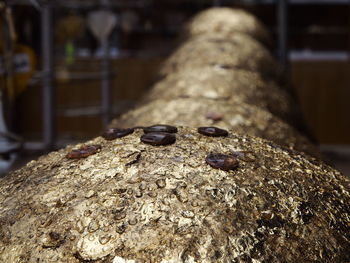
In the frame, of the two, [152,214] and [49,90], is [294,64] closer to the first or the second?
[49,90]

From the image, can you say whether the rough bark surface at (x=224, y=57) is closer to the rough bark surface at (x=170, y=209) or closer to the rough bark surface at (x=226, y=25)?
the rough bark surface at (x=226, y=25)

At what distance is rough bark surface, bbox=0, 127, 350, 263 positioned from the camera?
749 millimetres

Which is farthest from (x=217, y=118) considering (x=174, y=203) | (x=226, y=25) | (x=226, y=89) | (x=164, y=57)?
(x=164, y=57)

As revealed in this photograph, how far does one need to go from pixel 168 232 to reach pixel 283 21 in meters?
3.72

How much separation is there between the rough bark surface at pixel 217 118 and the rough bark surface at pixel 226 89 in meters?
0.19

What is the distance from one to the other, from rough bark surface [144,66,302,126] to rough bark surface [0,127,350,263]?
1.06 metres

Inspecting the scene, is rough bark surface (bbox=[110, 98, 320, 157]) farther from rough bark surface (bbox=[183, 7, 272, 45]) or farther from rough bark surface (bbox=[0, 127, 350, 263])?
rough bark surface (bbox=[183, 7, 272, 45])

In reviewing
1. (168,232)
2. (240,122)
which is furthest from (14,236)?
(240,122)

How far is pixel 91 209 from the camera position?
0.80 meters

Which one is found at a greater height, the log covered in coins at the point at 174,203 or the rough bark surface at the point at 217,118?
the log covered in coins at the point at 174,203

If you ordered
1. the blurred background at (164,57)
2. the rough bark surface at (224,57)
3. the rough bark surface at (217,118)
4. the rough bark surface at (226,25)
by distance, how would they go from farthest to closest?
the blurred background at (164,57)
the rough bark surface at (226,25)
the rough bark surface at (224,57)
the rough bark surface at (217,118)

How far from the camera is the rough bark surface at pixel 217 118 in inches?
64.0

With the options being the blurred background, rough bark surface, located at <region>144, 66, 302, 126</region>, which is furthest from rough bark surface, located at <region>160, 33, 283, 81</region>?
the blurred background

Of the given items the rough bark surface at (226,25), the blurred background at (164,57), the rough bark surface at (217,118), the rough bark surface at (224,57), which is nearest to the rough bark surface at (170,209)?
the rough bark surface at (217,118)
